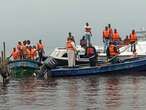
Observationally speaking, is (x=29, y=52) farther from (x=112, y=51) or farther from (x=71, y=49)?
(x=112, y=51)

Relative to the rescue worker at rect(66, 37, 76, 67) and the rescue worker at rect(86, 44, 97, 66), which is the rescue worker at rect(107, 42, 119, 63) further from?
the rescue worker at rect(66, 37, 76, 67)

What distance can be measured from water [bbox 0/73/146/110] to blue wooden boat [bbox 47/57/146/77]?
1.40 ft

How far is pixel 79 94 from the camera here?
66.0 feet

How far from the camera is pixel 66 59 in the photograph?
31.8 metres

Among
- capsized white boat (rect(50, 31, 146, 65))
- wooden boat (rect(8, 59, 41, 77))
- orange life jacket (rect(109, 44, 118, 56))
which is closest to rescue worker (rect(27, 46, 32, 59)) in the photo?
capsized white boat (rect(50, 31, 146, 65))

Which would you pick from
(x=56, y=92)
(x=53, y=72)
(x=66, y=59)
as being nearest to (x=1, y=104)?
(x=56, y=92)

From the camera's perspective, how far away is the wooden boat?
3073cm

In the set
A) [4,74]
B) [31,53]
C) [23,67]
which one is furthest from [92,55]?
[4,74]

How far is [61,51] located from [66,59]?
745 mm

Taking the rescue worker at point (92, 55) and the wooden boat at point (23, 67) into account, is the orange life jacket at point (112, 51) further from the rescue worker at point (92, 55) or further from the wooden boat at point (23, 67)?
the wooden boat at point (23, 67)

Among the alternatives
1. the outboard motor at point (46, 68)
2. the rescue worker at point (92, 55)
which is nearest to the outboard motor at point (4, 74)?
the outboard motor at point (46, 68)

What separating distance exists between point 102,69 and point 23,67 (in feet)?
16.3

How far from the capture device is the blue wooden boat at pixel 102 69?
93.8 ft

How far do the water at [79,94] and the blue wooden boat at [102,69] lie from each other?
1.40 ft
